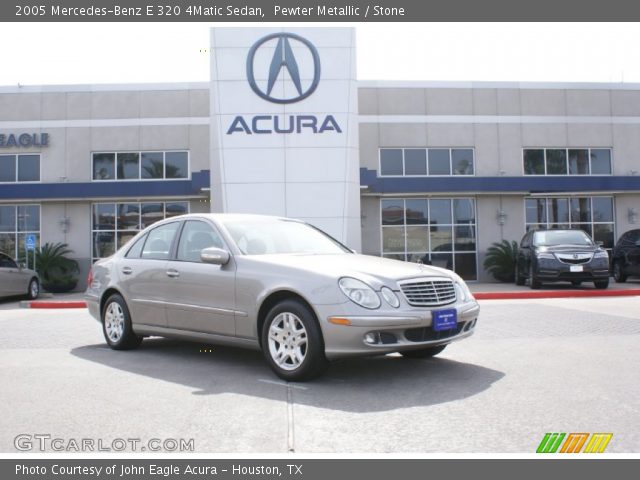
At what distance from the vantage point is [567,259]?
16.6 meters

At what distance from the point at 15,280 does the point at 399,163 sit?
13.5m

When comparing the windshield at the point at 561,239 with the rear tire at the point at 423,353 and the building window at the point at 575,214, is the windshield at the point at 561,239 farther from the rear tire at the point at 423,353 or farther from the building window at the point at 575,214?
the rear tire at the point at 423,353

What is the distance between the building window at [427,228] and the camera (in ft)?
77.6

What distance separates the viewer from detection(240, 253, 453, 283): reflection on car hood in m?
5.66

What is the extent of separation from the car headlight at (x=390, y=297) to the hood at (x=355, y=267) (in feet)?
0.16

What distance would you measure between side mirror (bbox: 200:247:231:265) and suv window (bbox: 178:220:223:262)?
31 cm

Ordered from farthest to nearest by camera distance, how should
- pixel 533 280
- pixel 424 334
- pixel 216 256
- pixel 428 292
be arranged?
pixel 533 280
pixel 216 256
pixel 428 292
pixel 424 334

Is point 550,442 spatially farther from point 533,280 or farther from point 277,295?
point 533,280

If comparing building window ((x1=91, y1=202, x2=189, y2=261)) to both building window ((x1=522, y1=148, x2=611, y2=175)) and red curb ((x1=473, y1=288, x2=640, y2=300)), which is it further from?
building window ((x1=522, y1=148, x2=611, y2=175))

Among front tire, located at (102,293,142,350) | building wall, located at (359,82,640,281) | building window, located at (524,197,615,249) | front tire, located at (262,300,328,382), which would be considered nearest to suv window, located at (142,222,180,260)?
front tire, located at (102,293,142,350)

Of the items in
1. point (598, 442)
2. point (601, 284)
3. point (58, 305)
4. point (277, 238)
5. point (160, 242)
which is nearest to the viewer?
point (598, 442)

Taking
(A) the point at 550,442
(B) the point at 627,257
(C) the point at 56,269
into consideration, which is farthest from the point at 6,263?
(B) the point at 627,257

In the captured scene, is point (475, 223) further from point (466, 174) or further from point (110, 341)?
point (110, 341)
